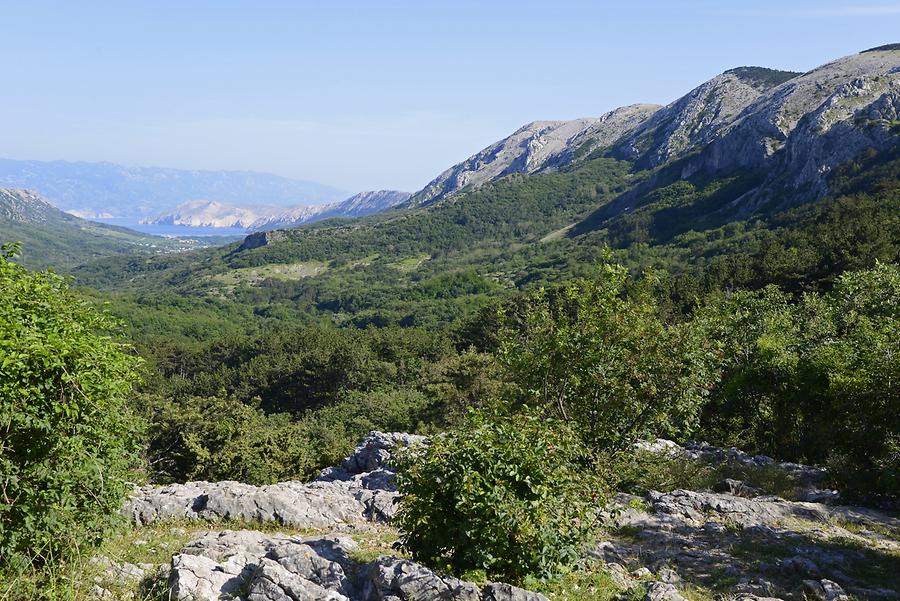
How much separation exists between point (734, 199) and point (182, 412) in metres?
198

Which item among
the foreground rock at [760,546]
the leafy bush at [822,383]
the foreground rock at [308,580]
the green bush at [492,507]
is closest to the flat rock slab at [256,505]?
the foreground rock at [308,580]

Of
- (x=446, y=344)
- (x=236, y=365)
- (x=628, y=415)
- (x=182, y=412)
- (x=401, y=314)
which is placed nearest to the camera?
(x=628, y=415)

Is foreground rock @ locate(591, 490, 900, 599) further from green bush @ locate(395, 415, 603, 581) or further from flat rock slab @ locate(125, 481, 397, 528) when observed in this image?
flat rock slab @ locate(125, 481, 397, 528)

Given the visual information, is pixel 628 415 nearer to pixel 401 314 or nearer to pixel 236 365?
pixel 236 365

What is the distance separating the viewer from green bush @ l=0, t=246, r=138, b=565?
7.73 m

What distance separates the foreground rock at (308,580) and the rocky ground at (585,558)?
0.8 inches

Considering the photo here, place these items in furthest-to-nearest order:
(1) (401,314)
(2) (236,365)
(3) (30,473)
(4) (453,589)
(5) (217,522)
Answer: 1. (1) (401,314)
2. (2) (236,365)
3. (5) (217,522)
4. (4) (453,589)
5. (3) (30,473)

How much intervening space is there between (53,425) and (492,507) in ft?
22.0

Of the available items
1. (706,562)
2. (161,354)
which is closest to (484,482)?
(706,562)

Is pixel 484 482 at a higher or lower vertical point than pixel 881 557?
higher

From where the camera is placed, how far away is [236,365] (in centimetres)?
9731

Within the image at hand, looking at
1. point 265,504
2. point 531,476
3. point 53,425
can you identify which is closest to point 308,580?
point 531,476

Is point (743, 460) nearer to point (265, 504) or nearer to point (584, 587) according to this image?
point (584, 587)

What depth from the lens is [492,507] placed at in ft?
29.0
